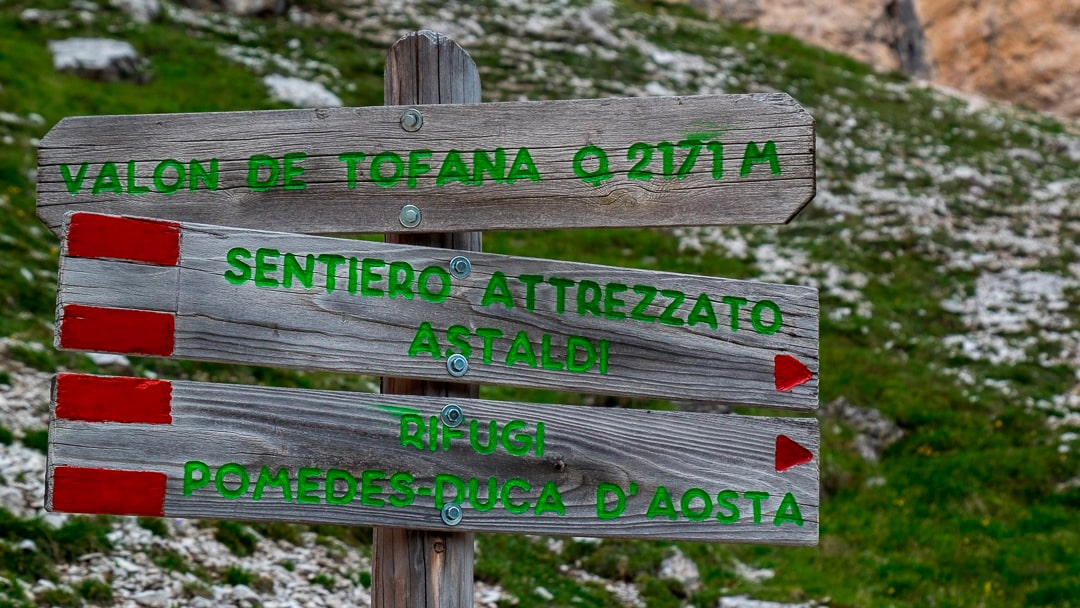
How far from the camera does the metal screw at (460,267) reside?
3240 millimetres

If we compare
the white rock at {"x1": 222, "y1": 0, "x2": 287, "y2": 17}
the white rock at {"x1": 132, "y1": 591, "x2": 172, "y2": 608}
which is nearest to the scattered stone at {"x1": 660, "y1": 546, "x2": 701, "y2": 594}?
the white rock at {"x1": 132, "y1": 591, "x2": 172, "y2": 608}

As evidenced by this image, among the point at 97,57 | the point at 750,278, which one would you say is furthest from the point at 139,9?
the point at 750,278

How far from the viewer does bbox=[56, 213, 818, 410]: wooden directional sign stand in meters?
3.00

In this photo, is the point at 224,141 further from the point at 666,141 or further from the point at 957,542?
the point at 957,542

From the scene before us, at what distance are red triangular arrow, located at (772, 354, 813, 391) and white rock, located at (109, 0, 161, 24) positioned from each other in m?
25.3

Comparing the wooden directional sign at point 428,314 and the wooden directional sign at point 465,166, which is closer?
the wooden directional sign at point 428,314

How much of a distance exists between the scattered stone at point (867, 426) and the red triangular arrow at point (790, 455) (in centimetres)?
1084

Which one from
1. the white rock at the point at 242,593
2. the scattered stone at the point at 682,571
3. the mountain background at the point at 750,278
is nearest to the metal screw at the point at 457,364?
the mountain background at the point at 750,278

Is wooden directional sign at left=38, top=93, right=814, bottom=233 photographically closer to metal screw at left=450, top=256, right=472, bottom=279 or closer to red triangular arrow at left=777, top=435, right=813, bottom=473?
metal screw at left=450, top=256, right=472, bottom=279

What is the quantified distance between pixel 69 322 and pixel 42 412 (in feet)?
23.8

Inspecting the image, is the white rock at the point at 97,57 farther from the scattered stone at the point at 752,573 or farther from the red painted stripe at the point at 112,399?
the red painted stripe at the point at 112,399

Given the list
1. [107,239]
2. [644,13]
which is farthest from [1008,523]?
[644,13]

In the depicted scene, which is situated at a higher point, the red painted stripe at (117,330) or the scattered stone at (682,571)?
the red painted stripe at (117,330)

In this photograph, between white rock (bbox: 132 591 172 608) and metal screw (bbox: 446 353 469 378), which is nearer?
metal screw (bbox: 446 353 469 378)
